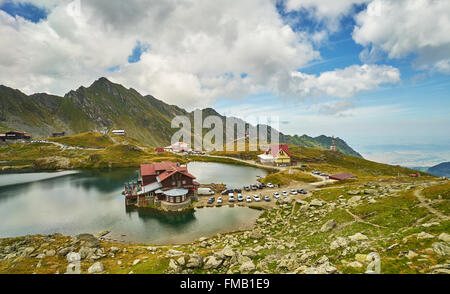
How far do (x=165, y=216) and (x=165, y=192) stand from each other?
8644 millimetres

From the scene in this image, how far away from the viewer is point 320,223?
37.0m

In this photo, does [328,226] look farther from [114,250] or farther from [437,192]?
[114,250]

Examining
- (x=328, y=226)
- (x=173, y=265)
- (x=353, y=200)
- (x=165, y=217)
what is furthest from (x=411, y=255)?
(x=165, y=217)

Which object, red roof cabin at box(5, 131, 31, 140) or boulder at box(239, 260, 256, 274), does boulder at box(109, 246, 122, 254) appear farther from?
red roof cabin at box(5, 131, 31, 140)

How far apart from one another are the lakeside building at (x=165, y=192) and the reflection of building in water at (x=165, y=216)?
2.24 meters

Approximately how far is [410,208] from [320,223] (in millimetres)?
13991

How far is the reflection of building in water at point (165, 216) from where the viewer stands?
50750 mm

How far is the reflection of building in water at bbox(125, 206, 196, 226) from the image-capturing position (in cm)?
5075

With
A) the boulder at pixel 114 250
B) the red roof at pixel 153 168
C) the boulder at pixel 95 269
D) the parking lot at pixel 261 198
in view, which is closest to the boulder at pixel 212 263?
the boulder at pixel 95 269

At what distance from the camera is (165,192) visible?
201 feet

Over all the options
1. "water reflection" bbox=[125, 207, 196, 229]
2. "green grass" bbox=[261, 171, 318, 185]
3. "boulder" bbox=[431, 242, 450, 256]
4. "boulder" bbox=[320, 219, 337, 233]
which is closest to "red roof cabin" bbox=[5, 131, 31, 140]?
"water reflection" bbox=[125, 207, 196, 229]

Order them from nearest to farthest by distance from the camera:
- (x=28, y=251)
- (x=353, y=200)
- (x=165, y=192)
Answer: (x=28, y=251) < (x=353, y=200) < (x=165, y=192)
